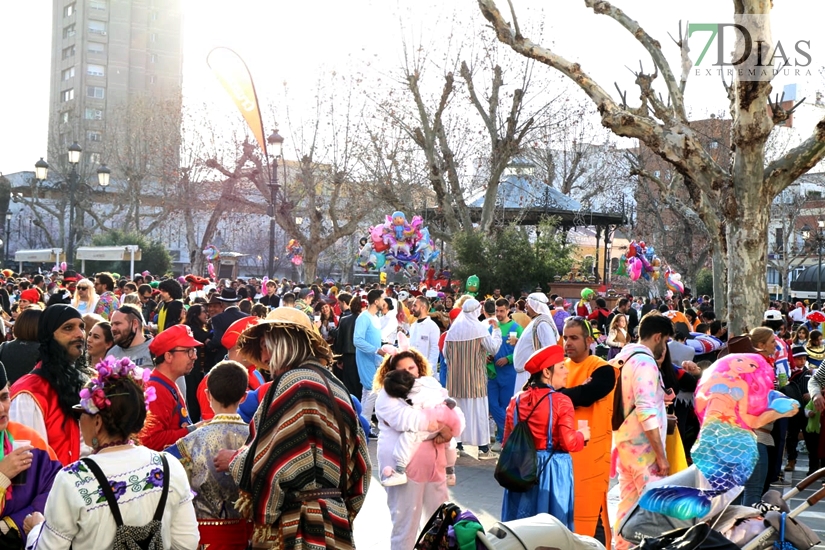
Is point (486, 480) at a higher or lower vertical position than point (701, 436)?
lower

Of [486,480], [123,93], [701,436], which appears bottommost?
[486,480]

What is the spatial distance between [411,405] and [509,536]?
9.06 feet

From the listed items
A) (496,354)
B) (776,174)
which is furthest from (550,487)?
(776,174)

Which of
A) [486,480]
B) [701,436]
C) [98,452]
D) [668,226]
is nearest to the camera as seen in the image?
[98,452]

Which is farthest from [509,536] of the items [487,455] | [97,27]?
[97,27]

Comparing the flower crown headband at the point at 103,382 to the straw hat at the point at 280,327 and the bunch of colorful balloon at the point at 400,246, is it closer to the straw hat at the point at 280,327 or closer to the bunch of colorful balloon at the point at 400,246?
the straw hat at the point at 280,327

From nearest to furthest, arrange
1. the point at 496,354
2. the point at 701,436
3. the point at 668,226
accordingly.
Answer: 1. the point at 701,436
2. the point at 496,354
3. the point at 668,226

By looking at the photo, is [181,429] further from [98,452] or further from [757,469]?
[757,469]

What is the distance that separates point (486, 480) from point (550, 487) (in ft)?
11.6

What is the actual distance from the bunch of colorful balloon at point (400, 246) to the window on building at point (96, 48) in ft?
204

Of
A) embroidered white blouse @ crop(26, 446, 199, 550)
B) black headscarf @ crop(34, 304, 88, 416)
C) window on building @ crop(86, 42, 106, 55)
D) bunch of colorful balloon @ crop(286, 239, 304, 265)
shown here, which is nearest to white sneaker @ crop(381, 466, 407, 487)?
black headscarf @ crop(34, 304, 88, 416)

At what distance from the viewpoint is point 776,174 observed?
12.1 metres

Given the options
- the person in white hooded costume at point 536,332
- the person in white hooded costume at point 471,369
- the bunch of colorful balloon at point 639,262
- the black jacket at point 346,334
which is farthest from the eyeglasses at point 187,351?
the bunch of colorful balloon at point 639,262

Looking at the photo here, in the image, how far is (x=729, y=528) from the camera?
3.54 metres
